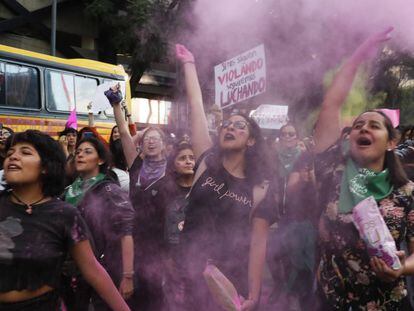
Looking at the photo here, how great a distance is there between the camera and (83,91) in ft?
33.2

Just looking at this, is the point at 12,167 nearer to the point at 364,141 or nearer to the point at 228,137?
the point at 228,137

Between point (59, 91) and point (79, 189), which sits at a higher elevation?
point (59, 91)

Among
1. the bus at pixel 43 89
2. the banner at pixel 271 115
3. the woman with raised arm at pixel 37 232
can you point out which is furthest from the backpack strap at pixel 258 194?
the bus at pixel 43 89

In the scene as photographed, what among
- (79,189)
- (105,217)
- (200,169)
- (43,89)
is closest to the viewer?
(200,169)

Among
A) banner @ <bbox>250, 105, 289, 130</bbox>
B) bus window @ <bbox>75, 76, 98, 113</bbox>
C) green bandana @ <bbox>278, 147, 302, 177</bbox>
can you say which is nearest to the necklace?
green bandana @ <bbox>278, 147, 302, 177</bbox>

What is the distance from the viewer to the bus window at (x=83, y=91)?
32.7 feet

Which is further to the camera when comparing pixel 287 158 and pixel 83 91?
pixel 83 91

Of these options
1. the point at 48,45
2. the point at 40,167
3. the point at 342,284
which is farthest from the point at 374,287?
the point at 48,45

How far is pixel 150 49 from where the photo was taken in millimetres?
6758

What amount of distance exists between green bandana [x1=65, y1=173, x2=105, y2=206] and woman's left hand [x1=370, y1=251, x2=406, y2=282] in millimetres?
1703

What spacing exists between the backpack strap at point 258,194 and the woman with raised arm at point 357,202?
0.28 metres

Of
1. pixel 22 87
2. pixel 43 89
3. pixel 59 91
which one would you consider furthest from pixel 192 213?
pixel 59 91

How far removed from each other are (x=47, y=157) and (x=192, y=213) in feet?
2.56

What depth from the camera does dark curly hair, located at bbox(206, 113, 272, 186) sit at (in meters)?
2.56
